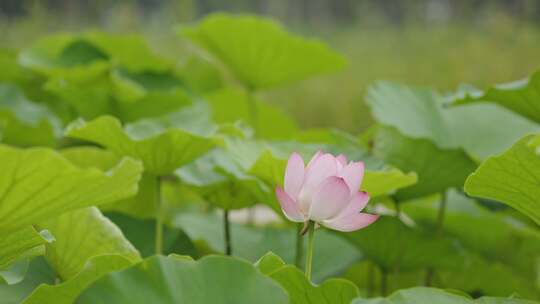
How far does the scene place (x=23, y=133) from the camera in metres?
1.51

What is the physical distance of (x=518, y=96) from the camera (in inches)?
42.7

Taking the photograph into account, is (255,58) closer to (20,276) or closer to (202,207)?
(202,207)

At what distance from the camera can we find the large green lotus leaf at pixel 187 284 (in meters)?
0.67

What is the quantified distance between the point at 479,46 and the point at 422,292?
23.6 ft

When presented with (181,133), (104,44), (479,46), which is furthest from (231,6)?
(181,133)

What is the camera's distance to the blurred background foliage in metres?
5.46

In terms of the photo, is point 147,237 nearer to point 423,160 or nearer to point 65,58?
point 423,160

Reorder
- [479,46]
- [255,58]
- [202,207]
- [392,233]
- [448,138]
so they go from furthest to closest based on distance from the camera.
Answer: [479,46]
[202,207]
[255,58]
[448,138]
[392,233]

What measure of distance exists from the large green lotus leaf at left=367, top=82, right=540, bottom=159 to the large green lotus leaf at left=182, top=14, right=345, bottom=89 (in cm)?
28

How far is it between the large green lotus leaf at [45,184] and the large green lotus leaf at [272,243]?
1.59 feet

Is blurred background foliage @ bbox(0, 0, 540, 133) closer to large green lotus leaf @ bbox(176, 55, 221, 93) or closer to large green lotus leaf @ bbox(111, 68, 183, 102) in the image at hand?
large green lotus leaf @ bbox(176, 55, 221, 93)

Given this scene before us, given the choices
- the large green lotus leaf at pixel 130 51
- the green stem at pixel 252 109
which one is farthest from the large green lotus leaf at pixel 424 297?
the large green lotus leaf at pixel 130 51

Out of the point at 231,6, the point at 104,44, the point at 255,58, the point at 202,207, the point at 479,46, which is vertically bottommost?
the point at 231,6

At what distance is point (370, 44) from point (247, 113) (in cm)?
901
